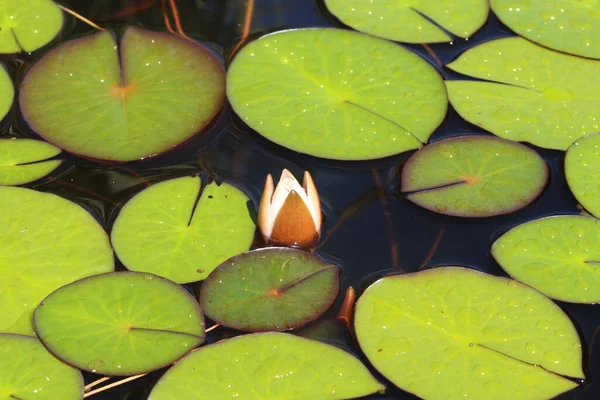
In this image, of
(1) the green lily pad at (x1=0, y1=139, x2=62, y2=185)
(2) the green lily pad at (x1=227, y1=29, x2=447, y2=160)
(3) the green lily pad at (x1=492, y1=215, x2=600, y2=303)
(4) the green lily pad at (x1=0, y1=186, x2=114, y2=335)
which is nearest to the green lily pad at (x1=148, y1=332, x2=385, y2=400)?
(4) the green lily pad at (x1=0, y1=186, x2=114, y2=335)

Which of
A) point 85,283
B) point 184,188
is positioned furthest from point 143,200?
point 85,283

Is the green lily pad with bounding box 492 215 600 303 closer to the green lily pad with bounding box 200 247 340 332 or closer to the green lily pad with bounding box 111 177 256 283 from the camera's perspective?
the green lily pad with bounding box 200 247 340 332

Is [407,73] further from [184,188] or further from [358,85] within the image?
[184,188]

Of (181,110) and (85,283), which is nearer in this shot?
(85,283)

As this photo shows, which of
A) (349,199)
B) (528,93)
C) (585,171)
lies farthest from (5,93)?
(585,171)

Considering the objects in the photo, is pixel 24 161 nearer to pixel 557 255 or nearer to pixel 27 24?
pixel 27 24

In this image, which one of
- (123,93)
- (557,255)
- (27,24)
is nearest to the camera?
(557,255)

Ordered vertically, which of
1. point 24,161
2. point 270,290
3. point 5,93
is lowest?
point 270,290
